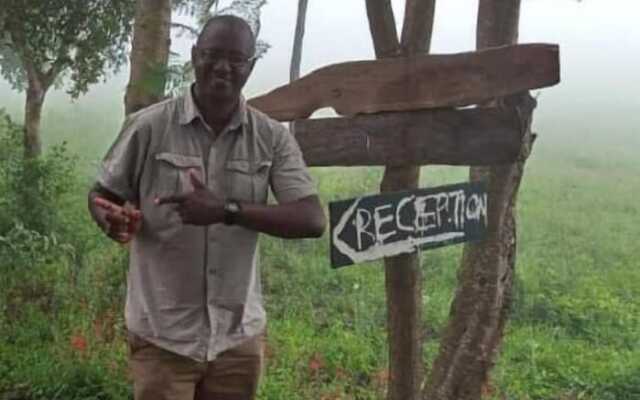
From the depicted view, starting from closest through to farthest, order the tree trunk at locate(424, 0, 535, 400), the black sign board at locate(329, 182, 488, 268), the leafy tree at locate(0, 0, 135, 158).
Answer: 1. the black sign board at locate(329, 182, 488, 268)
2. the tree trunk at locate(424, 0, 535, 400)
3. the leafy tree at locate(0, 0, 135, 158)

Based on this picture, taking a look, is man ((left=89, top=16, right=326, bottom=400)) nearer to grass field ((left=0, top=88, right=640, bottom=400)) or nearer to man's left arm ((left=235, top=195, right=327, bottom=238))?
man's left arm ((left=235, top=195, right=327, bottom=238))

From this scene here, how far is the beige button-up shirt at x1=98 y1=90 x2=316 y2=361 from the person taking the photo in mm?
1719

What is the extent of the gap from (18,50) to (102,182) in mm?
7026

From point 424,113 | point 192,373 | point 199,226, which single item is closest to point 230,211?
point 199,226

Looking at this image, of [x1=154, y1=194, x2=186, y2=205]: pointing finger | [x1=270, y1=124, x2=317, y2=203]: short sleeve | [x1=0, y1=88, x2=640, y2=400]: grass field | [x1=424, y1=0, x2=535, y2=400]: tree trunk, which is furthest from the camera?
[x1=0, y1=88, x2=640, y2=400]: grass field

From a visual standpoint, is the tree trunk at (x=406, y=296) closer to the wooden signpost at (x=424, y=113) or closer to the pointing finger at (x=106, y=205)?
the wooden signpost at (x=424, y=113)

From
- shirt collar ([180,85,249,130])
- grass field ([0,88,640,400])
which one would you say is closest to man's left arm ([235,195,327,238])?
shirt collar ([180,85,249,130])

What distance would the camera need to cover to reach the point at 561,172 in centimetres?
1291

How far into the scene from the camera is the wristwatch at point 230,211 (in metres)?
1.58

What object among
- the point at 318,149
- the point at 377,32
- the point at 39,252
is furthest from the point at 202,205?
the point at 39,252

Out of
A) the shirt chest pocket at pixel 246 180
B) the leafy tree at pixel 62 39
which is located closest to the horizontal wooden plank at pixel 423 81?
the shirt chest pocket at pixel 246 180

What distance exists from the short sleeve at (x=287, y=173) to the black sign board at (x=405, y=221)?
10.6 inches

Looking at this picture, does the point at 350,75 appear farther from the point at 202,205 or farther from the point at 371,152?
the point at 202,205

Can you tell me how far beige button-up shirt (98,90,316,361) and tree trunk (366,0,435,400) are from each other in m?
0.67
